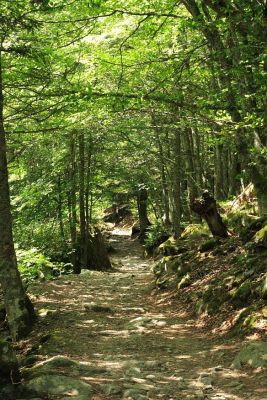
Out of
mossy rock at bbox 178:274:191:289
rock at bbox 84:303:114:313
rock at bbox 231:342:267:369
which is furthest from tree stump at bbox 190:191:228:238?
rock at bbox 231:342:267:369

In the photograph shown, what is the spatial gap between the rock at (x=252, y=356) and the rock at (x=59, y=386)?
7.32 feet

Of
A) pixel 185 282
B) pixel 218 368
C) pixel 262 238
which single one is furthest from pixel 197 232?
pixel 218 368

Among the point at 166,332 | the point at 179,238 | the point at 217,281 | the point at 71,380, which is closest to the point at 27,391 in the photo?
the point at 71,380

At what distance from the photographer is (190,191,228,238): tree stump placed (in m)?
12.3

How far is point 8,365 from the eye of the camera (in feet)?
15.9

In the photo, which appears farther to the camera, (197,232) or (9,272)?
(197,232)

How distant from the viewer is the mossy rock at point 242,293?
25.7ft

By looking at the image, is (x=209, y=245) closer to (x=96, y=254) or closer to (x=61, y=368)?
(x=61, y=368)

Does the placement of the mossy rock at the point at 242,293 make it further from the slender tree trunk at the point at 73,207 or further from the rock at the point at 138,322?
the slender tree trunk at the point at 73,207

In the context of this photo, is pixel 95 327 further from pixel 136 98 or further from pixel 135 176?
pixel 135 176

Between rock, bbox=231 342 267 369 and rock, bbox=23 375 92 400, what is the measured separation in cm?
223

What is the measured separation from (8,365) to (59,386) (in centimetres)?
64

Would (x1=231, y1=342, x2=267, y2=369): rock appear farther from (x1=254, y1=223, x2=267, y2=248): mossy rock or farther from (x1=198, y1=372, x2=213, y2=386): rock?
(x1=254, y1=223, x2=267, y2=248): mossy rock

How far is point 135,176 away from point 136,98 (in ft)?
49.3
